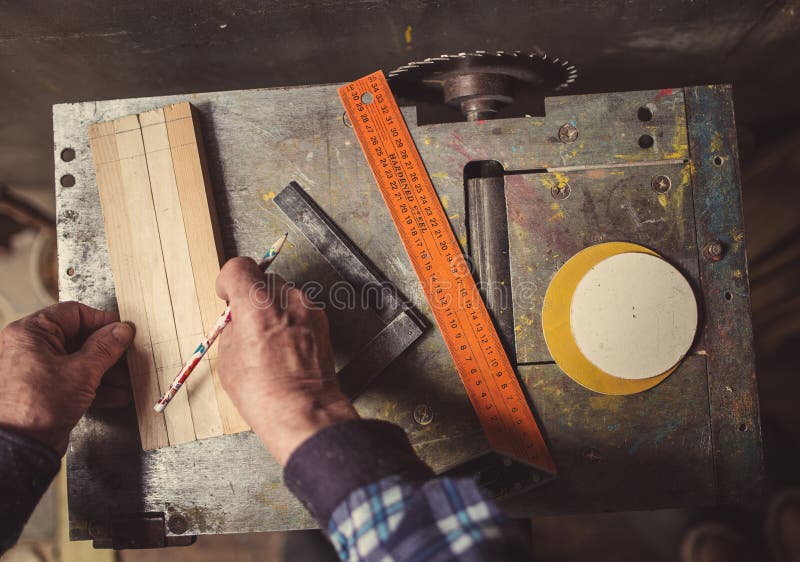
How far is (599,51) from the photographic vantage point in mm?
2277

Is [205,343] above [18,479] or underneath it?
above

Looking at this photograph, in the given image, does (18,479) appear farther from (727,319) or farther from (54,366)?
(727,319)

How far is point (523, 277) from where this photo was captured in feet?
5.32

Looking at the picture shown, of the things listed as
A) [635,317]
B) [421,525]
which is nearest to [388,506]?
[421,525]

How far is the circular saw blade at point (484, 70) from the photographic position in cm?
153

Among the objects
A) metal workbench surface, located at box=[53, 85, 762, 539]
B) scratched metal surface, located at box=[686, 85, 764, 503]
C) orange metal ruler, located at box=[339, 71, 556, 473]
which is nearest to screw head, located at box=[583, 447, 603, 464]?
metal workbench surface, located at box=[53, 85, 762, 539]

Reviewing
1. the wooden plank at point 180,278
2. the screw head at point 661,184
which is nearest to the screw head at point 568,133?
the screw head at point 661,184

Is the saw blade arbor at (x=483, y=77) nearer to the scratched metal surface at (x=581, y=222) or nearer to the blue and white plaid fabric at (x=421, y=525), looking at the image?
the scratched metal surface at (x=581, y=222)

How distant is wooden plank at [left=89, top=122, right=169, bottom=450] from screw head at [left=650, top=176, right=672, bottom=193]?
1652mm

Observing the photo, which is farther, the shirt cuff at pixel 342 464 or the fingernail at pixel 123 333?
the fingernail at pixel 123 333

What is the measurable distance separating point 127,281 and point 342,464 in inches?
37.7

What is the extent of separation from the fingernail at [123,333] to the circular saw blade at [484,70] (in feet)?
3.74

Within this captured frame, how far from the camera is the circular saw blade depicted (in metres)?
1.53

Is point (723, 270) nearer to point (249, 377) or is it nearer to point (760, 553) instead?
point (249, 377)
